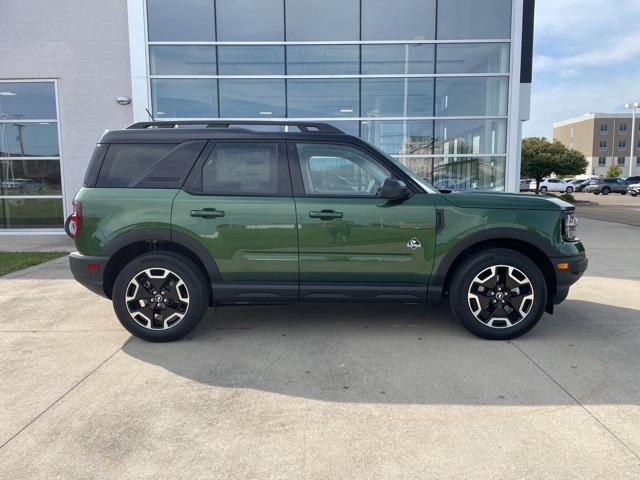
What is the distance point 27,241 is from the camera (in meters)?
11.2

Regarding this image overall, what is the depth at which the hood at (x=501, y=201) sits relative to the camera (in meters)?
4.12

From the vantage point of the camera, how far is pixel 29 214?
12469 millimetres

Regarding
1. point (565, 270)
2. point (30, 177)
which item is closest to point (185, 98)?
point (30, 177)

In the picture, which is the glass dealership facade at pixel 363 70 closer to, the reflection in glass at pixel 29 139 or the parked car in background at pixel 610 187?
the reflection in glass at pixel 29 139

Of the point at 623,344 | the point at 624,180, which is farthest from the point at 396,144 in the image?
the point at 624,180

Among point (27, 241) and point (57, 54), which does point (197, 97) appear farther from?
point (27, 241)

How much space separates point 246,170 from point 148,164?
90cm

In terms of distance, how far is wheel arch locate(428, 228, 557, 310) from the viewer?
13.4 ft

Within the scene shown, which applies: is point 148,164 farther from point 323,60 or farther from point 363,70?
point 363,70

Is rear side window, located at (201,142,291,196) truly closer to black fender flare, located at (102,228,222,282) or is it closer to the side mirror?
black fender flare, located at (102,228,222,282)

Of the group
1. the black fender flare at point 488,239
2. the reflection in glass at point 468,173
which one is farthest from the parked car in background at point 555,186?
the black fender flare at point 488,239

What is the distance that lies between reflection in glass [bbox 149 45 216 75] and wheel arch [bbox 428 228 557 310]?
9797 millimetres

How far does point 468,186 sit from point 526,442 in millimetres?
Result: 10153

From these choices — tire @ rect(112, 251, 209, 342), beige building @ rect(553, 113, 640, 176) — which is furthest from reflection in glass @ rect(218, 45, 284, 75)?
beige building @ rect(553, 113, 640, 176)
